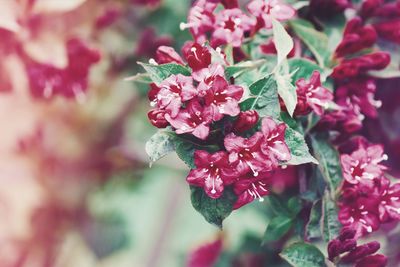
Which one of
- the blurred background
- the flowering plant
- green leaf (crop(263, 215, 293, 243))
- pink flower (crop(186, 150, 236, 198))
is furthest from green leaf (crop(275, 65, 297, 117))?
the blurred background

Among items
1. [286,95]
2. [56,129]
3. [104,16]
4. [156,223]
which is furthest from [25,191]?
[286,95]

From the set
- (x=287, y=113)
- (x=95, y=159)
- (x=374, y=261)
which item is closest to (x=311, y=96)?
(x=287, y=113)

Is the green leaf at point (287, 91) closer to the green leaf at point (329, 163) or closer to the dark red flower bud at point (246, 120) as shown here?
the dark red flower bud at point (246, 120)

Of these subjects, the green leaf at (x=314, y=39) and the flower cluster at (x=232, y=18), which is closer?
the flower cluster at (x=232, y=18)

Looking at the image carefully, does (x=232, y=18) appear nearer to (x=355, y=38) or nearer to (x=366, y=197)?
(x=355, y=38)

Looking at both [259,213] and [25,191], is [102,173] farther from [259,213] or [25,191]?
[259,213]

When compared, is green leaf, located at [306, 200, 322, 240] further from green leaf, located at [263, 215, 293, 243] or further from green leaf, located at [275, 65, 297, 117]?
green leaf, located at [275, 65, 297, 117]

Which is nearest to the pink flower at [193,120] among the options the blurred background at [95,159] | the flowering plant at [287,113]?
the flowering plant at [287,113]
